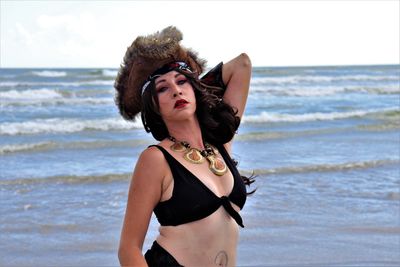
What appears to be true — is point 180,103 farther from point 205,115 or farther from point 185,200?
point 185,200

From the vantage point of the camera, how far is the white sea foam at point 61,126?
1482 cm

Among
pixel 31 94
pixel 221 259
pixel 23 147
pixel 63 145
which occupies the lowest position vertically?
pixel 31 94

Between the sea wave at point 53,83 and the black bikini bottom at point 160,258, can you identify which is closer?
the black bikini bottom at point 160,258

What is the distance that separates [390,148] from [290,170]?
288 centimetres

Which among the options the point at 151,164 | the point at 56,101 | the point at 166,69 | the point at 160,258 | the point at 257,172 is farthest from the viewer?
the point at 56,101

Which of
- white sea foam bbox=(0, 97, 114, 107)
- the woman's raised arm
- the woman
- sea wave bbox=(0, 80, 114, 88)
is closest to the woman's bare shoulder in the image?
the woman

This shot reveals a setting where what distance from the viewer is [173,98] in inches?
105

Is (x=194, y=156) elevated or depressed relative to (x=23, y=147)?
elevated

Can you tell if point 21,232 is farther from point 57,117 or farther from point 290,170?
point 57,117

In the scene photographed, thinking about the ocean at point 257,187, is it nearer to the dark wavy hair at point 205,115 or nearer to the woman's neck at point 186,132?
the dark wavy hair at point 205,115

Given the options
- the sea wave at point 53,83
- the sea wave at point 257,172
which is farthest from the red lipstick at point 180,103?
the sea wave at point 53,83

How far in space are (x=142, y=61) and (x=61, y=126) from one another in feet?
42.5

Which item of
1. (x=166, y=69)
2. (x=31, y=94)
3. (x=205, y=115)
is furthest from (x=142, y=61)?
(x=31, y=94)

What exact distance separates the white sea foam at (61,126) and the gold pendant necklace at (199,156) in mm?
11797
